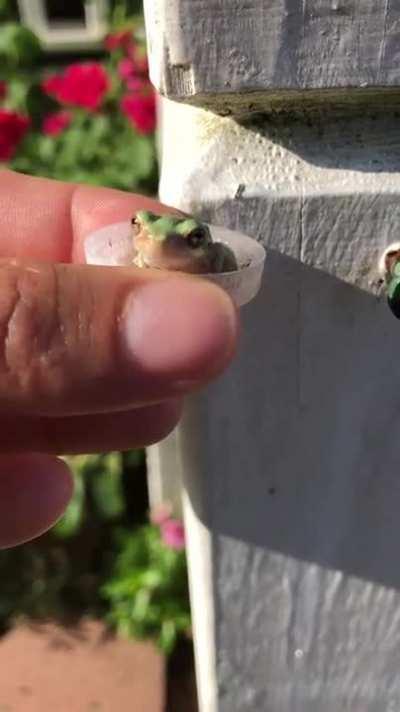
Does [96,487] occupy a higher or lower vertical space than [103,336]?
lower

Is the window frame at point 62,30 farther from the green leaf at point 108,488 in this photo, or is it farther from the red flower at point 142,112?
the green leaf at point 108,488

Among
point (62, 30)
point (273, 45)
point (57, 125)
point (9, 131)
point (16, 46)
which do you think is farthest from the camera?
point (62, 30)

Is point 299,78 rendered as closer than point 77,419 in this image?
Yes

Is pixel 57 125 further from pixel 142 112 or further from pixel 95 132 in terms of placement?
pixel 142 112

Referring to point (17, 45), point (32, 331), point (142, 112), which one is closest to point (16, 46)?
point (17, 45)

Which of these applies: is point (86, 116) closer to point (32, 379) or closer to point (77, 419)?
point (77, 419)

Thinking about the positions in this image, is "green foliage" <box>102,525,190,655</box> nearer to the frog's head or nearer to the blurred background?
the blurred background

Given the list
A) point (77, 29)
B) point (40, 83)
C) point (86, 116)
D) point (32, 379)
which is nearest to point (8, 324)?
point (32, 379)
